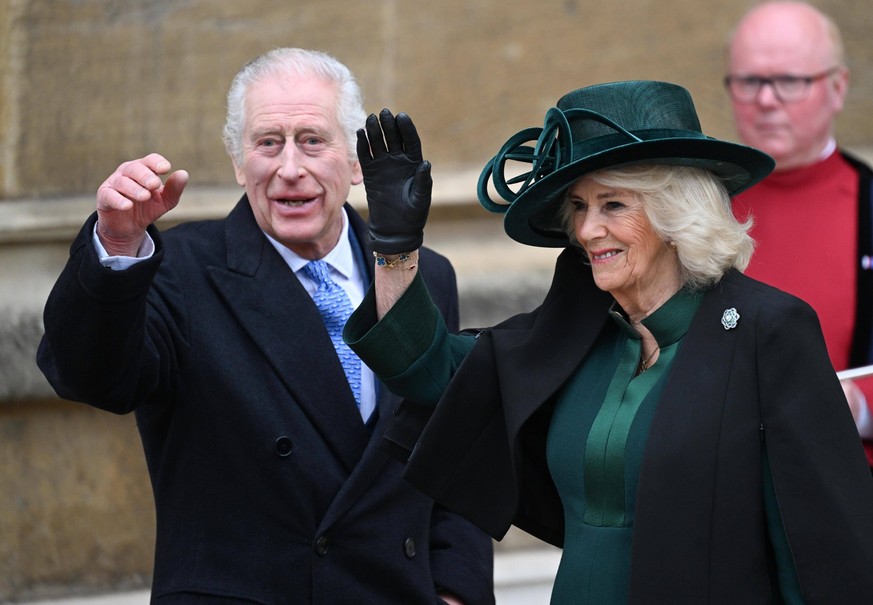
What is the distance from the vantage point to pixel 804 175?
4.41 meters

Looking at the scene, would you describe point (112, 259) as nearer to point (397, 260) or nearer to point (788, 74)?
point (397, 260)

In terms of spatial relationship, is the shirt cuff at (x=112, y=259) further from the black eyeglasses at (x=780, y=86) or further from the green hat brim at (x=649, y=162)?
the black eyeglasses at (x=780, y=86)

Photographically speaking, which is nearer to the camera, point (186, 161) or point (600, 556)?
point (600, 556)

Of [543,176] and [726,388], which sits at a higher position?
[543,176]

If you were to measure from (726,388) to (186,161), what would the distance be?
2.76m

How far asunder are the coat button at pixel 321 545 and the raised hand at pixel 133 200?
0.78m

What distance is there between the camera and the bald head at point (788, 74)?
14.4 ft

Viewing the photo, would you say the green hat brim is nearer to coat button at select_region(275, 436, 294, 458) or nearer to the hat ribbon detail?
the hat ribbon detail

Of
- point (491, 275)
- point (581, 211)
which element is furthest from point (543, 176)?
point (491, 275)

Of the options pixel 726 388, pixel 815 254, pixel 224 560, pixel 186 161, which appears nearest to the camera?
pixel 726 388

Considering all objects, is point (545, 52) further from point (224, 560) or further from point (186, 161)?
point (224, 560)

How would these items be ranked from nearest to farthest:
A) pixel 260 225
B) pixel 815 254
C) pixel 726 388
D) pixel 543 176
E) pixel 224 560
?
pixel 726 388 < pixel 543 176 < pixel 224 560 < pixel 260 225 < pixel 815 254

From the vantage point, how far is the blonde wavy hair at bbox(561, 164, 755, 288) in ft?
9.47

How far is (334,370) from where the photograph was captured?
3.40 meters
